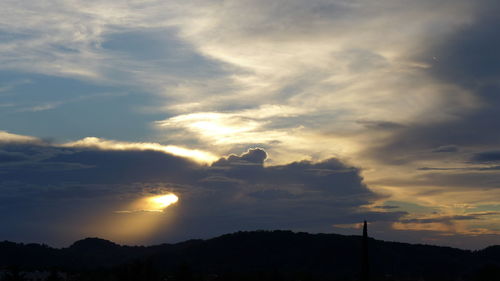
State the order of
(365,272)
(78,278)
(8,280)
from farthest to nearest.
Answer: (78,278)
(8,280)
(365,272)

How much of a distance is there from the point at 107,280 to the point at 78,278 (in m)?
21.7

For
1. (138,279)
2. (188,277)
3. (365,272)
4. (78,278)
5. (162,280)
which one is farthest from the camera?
(78,278)

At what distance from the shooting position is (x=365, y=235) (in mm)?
49906

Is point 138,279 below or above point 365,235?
below

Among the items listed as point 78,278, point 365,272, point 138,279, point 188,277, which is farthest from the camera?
point 78,278

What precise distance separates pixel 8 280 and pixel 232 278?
8461 centimetres

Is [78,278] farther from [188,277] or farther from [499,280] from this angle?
[499,280]

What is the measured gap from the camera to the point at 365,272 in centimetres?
4897

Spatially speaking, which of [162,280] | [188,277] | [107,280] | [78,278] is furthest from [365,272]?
[78,278]

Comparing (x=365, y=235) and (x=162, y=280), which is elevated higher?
(x=365, y=235)

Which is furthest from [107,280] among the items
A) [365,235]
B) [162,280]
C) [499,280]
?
[365,235]

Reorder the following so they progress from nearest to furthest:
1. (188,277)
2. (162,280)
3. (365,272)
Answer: (365,272) → (188,277) → (162,280)

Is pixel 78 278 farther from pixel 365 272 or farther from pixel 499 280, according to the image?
pixel 365 272

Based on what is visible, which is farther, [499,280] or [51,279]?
[499,280]
